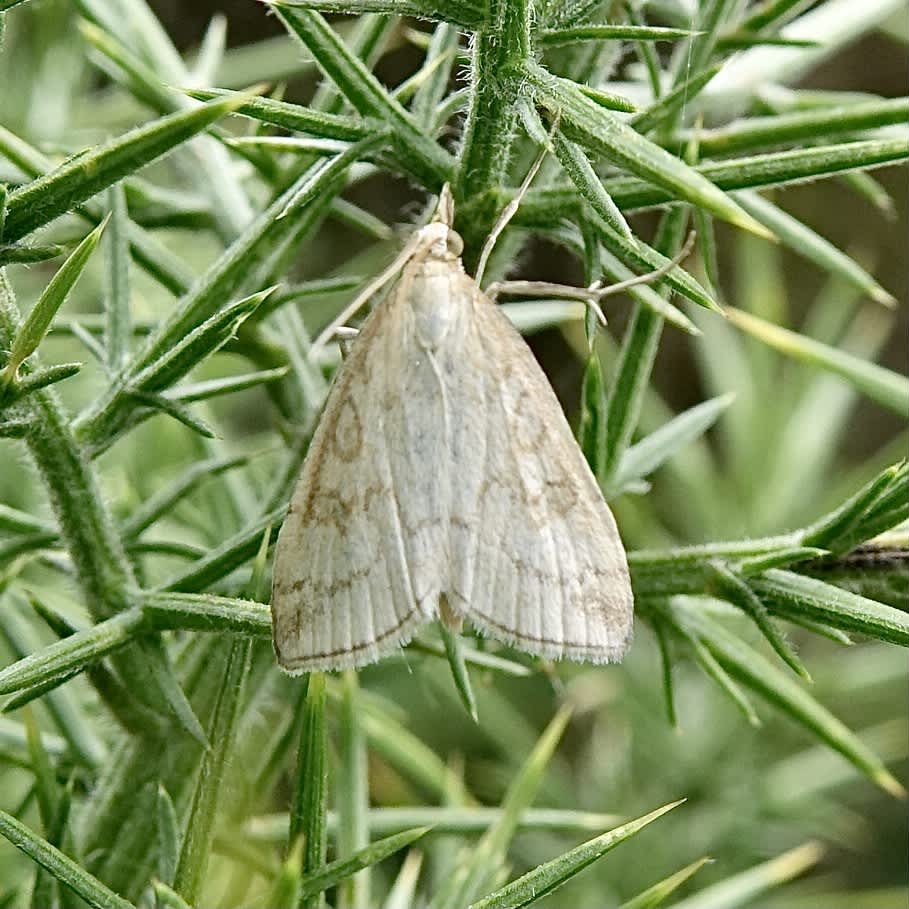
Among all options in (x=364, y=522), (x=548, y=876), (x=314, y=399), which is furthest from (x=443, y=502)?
(x=548, y=876)

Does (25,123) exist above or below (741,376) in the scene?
above

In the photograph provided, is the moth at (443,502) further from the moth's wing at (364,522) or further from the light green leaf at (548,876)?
the light green leaf at (548,876)

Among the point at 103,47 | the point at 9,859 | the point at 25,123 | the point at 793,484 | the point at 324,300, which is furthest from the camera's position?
the point at 324,300

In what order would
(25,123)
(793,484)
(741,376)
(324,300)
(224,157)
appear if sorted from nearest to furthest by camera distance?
(224,157), (25,123), (793,484), (741,376), (324,300)

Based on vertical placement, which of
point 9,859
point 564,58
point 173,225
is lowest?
point 9,859

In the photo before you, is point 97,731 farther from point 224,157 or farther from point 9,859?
point 224,157

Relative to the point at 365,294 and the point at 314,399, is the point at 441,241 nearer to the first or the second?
the point at 365,294

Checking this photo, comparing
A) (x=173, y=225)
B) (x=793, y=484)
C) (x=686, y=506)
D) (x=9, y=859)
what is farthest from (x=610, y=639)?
(x=686, y=506)
